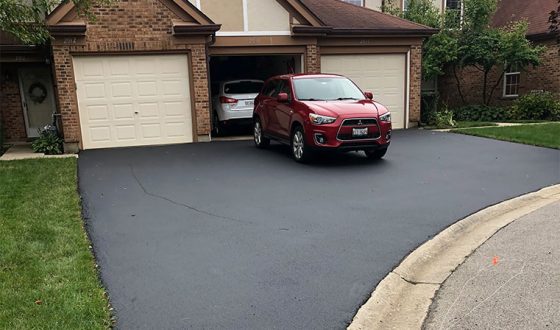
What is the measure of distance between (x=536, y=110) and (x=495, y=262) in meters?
16.0

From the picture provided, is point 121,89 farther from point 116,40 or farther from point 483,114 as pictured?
point 483,114

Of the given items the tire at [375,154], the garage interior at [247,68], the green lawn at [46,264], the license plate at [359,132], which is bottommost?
the tire at [375,154]

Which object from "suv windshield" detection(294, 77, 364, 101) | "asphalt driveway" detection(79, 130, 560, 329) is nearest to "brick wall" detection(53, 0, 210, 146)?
"asphalt driveway" detection(79, 130, 560, 329)

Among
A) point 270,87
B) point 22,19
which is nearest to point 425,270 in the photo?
point 270,87

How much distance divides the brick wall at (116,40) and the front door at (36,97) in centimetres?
387

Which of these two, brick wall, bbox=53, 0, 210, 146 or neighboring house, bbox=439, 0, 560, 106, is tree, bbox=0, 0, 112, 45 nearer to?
brick wall, bbox=53, 0, 210, 146

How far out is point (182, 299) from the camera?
397cm

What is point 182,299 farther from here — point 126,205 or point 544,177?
point 544,177

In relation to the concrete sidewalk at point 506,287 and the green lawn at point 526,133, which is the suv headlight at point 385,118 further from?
the green lawn at point 526,133

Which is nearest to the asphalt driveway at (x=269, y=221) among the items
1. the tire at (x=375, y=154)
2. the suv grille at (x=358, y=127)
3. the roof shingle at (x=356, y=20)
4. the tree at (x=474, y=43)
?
the tire at (x=375, y=154)

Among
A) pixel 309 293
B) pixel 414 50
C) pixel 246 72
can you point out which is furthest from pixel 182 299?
pixel 246 72

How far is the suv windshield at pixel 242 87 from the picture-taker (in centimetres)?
1480

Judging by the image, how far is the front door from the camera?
15.1 meters

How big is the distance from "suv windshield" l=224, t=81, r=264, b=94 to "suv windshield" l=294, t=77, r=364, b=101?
4.41 m
